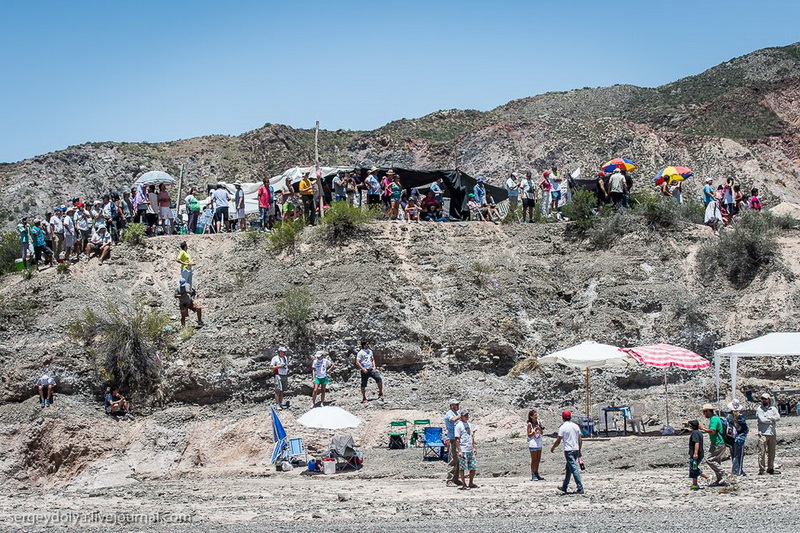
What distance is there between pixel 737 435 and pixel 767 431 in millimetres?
520

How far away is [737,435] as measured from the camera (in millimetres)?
16469

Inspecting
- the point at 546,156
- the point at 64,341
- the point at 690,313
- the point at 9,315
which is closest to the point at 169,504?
the point at 64,341

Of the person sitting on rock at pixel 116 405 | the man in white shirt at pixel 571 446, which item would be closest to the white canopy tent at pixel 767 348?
the man in white shirt at pixel 571 446

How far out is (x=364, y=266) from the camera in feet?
88.1

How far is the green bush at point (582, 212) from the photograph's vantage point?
95.6 ft

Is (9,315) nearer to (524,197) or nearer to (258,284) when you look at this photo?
(258,284)

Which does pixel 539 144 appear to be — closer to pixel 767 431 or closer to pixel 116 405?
pixel 116 405

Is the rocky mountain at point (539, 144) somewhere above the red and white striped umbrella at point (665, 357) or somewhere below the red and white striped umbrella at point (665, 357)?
above

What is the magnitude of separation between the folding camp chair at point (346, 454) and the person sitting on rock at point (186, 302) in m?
7.41

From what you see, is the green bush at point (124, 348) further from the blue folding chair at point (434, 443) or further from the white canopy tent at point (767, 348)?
the white canopy tent at point (767, 348)

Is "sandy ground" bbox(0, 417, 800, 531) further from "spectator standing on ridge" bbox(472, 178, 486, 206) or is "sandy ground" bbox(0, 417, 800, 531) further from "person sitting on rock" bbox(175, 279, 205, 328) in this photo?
"spectator standing on ridge" bbox(472, 178, 486, 206)

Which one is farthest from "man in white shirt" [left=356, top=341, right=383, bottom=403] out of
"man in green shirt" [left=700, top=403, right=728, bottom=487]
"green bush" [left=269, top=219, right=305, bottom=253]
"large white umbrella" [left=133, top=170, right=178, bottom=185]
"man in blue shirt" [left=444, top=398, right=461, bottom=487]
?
"large white umbrella" [left=133, top=170, right=178, bottom=185]

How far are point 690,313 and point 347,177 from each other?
1115 centimetres

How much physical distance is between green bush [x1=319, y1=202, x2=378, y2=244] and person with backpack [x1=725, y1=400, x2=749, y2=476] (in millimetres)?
13690
